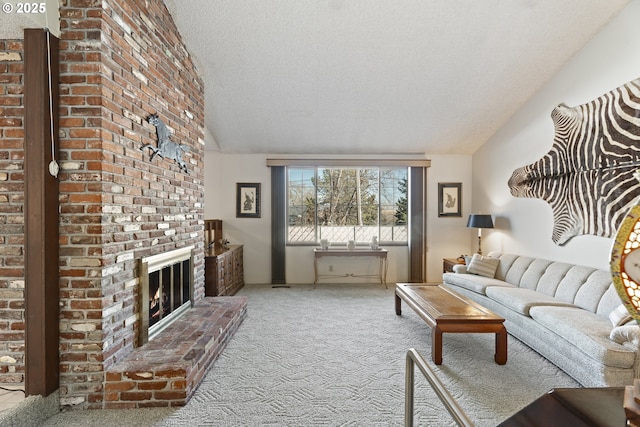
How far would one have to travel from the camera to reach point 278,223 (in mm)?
6070

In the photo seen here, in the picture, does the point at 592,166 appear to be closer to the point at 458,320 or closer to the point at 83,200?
the point at 458,320

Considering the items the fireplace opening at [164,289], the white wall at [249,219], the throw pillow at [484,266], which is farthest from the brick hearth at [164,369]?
the throw pillow at [484,266]

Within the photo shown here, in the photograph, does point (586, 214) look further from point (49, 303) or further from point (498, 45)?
point (49, 303)

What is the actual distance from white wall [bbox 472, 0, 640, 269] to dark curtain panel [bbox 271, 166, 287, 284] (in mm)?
3586

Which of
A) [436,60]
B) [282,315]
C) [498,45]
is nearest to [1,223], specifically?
[282,315]

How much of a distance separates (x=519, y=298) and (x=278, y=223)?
3944mm

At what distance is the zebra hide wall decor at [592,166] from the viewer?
309cm

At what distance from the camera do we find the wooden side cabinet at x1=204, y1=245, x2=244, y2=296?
180 inches

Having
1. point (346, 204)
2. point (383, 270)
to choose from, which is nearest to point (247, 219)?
point (346, 204)

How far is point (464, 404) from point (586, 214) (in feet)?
8.68

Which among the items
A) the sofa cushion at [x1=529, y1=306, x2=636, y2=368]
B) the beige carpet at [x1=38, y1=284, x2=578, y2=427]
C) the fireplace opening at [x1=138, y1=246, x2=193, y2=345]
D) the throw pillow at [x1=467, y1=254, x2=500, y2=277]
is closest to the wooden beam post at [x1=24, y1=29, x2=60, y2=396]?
the beige carpet at [x1=38, y1=284, x2=578, y2=427]

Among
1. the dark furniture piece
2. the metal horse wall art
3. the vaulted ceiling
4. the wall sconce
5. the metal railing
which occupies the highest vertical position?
the vaulted ceiling

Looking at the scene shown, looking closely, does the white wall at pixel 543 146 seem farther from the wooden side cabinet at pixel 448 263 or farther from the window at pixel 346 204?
the window at pixel 346 204

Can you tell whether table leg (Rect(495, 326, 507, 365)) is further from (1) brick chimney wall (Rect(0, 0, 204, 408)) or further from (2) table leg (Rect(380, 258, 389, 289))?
(2) table leg (Rect(380, 258, 389, 289))
